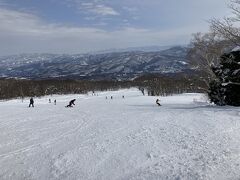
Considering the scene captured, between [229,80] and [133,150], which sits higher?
[229,80]

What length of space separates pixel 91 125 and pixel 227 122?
10486 millimetres

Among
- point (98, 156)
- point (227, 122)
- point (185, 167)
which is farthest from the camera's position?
point (227, 122)

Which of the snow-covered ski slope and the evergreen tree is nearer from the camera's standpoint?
the snow-covered ski slope

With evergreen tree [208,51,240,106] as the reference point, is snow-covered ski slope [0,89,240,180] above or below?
below

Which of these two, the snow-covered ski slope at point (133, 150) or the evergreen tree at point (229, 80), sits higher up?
the evergreen tree at point (229, 80)

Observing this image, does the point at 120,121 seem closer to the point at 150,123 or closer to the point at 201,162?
the point at 150,123

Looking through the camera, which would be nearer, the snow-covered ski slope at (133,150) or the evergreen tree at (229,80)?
the snow-covered ski slope at (133,150)

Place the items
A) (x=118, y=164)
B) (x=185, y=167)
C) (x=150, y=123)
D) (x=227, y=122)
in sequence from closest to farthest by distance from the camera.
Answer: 1. (x=185, y=167)
2. (x=118, y=164)
3. (x=227, y=122)
4. (x=150, y=123)

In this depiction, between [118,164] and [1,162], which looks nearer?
[118,164]

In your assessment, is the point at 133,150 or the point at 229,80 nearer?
the point at 133,150

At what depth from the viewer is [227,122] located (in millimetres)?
21062

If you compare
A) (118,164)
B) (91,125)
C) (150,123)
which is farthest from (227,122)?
(91,125)

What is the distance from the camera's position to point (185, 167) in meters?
14.2

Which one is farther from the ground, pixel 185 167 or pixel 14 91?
pixel 185 167
